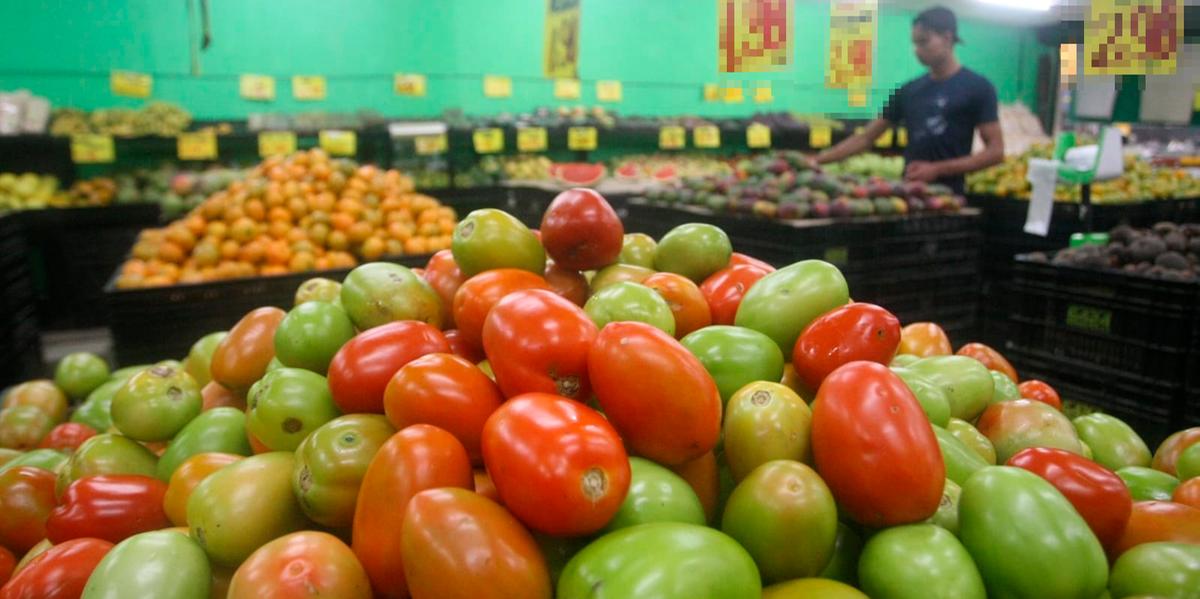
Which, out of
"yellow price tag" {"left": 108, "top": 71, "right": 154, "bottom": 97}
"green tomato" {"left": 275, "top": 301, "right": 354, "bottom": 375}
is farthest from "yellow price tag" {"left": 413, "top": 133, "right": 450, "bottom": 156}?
"green tomato" {"left": 275, "top": 301, "right": 354, "bottom": 375}

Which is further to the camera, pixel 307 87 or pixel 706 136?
pixel 706 136

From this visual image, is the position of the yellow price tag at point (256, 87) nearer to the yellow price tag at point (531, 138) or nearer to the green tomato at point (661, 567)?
the yellow price tag at point (531, 138)

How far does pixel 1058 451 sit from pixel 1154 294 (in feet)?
6.62

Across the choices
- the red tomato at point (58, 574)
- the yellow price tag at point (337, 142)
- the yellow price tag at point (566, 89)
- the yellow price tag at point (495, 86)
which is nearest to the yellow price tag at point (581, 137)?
the yellow price tag at point (495, 86)

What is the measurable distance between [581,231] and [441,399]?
19.3 inches

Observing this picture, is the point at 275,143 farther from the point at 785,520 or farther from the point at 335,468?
the point at 785,520

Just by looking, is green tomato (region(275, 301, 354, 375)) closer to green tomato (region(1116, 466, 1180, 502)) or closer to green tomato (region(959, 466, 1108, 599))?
green tomato (region(959, 466, 1108, 599))

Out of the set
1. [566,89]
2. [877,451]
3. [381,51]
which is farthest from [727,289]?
[381,51]

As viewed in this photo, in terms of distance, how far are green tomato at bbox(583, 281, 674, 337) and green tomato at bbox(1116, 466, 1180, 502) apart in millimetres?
775

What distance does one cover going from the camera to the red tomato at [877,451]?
2.91 ft

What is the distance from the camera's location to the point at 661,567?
2.46 feet

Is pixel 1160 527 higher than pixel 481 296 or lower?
lower

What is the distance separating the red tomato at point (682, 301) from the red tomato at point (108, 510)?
0.82 m

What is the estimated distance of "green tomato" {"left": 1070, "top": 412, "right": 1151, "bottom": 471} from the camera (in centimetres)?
139
